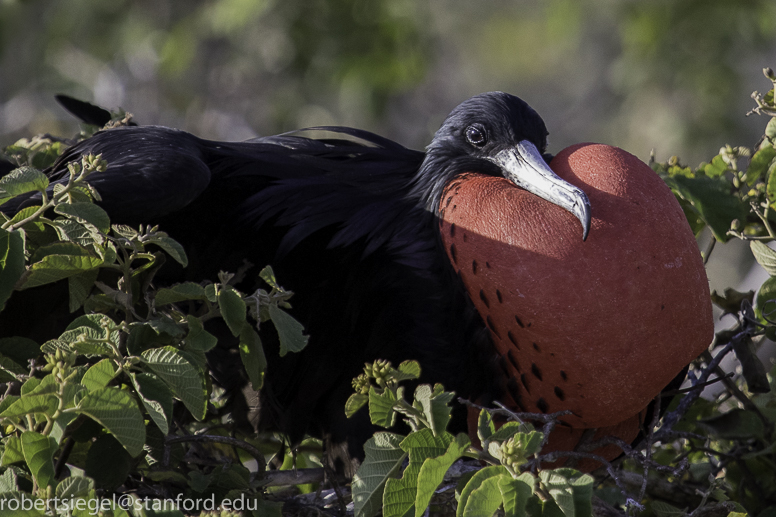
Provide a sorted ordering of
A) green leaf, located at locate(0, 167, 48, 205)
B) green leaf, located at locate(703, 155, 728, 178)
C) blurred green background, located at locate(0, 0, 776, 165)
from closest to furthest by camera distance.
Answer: green leaf, located at locate(0, 167, 48, 205), green leaf, located at locate(703, 155, 728, 178), blurred green background, located at locate(0, 0, 776, 165)

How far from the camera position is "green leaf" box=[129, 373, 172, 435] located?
3.87ft

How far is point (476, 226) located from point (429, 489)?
24.9 inches

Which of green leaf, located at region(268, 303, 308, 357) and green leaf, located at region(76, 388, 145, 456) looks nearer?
green leaf, located at region(76, 388, 145, 456)

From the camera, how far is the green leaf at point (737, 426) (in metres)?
1.73

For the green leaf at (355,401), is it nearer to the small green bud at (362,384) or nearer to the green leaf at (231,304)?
the small green bud at (362,384)

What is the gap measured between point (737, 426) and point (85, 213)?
4.12ft

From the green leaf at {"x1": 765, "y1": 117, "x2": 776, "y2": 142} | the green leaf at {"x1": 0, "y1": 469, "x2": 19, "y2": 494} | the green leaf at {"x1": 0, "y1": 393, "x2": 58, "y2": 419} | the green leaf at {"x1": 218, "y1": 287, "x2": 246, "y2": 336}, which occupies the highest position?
the green leaf at {"x1": 765, "y1": 117, "x2": 776, "y2": 142}

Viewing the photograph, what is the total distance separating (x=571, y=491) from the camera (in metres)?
1.11

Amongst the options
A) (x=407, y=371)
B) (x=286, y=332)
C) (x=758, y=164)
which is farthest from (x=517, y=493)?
(x=758, y=164)

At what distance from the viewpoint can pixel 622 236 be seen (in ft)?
5.09

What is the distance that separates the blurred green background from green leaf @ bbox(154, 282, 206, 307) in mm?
2342

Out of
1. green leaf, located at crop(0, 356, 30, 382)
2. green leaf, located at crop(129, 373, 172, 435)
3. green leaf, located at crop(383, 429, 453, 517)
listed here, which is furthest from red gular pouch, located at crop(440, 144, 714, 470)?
green leaf, located at crop(0, 356, 30, 382)

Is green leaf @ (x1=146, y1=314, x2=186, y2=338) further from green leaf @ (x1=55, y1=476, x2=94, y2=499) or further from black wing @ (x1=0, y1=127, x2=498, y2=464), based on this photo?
black wing @ (x1=0, y1=127, x2=498, y2=464)

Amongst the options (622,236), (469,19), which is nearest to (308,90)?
(622,236)
